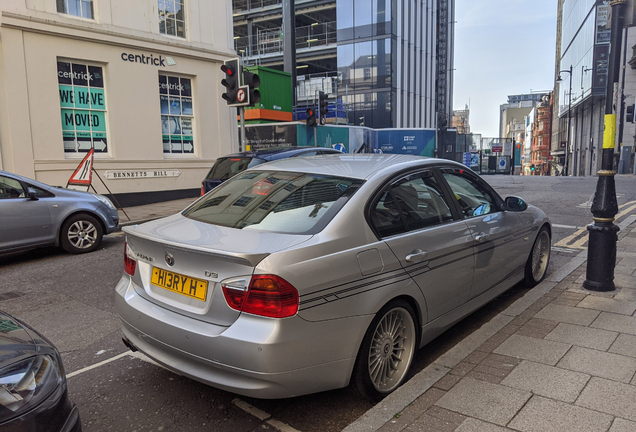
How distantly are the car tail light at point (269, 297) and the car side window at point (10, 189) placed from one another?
20.7 feet

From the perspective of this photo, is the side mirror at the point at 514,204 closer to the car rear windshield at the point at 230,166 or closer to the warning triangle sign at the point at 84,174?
the car rear windshield at the point at 230,166

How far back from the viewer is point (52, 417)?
189 centimetres

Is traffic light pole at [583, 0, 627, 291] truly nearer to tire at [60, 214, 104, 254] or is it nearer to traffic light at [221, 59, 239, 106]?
tire at [60, 214, 104, 254]

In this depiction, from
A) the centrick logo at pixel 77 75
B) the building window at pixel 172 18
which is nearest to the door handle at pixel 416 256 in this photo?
the centrick logo at pixel 77 75

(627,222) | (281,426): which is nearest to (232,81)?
(627,222)

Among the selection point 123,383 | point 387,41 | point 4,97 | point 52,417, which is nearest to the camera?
point 52,417

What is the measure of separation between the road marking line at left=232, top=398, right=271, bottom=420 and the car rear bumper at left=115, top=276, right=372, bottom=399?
437 mm

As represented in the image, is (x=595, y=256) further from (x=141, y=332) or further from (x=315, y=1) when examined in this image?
(x=315, y=1)

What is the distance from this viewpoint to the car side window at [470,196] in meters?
4.01

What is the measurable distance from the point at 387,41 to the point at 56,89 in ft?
86.9

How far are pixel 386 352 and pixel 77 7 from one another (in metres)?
14.5

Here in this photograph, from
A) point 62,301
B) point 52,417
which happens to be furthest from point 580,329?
point 62,301

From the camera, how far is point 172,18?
15734mm

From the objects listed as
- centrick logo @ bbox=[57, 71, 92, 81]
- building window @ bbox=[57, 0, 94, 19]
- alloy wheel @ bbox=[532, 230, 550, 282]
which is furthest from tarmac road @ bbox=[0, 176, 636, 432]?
building window @ bbox=[57, 0, 94, 19]
